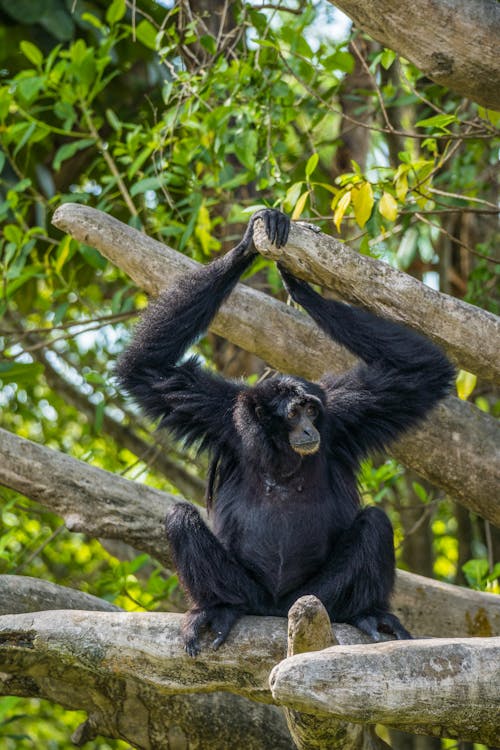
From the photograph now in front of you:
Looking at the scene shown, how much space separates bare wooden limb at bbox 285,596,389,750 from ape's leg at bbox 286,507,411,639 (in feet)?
0.96

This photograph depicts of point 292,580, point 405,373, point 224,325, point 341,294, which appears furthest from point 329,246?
point 292,580

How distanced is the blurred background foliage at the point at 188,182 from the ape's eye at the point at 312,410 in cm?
121

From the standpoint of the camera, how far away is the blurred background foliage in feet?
25.5

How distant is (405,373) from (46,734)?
10.1 m

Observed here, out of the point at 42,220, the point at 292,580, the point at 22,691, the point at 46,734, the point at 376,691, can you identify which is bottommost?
the point at 46,734

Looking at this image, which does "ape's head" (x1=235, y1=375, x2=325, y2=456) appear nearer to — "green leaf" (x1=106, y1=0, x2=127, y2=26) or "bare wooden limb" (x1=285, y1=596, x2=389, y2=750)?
"bare wooden limb" (x1=285, y1=596, x2=389, y2=750)

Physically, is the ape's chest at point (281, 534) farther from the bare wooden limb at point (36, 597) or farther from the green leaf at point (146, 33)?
the green leaf at point (146, 33)

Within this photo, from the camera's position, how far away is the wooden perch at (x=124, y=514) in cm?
710

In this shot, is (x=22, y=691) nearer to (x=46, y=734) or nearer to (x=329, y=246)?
(x=329, y=246)

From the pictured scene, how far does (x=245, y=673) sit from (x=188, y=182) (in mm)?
4636

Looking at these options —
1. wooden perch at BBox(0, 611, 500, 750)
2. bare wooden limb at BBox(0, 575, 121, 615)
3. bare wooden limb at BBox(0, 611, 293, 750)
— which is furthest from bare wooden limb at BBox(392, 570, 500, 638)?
bare wooden limb at BBox(0, 575, 121, 615)

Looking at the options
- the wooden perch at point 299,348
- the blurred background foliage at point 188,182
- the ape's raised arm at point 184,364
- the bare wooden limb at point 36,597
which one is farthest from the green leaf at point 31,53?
the bare wooden limb at point 36,597

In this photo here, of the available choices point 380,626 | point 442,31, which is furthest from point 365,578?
point 442,31

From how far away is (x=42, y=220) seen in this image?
34.8 feet
